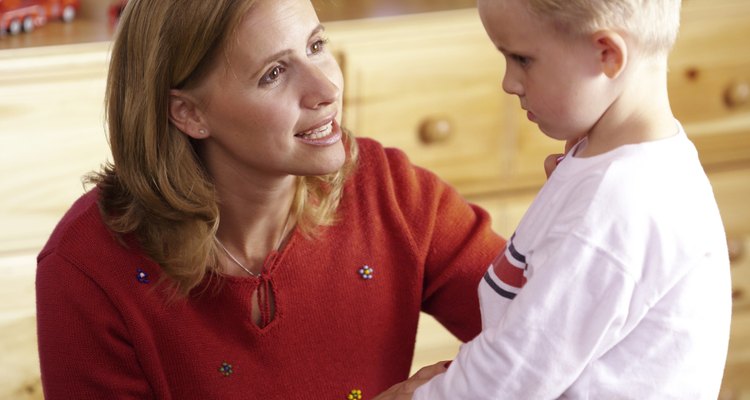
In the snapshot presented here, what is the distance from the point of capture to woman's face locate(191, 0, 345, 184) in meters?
1.33

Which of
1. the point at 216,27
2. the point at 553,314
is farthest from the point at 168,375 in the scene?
the point at 553,314

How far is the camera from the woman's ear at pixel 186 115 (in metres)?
1.39

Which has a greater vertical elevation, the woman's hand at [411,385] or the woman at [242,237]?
the woman at [242,237]

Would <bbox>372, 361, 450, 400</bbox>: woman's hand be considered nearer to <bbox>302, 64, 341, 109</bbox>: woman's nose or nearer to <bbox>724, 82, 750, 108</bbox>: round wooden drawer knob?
<bbox>302, 64, 341, 109</bbox>: woman's nose

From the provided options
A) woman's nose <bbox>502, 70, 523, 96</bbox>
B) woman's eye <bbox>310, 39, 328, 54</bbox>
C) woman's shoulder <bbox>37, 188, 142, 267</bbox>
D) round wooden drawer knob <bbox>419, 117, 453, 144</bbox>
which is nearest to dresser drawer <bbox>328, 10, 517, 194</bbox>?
round wooden drawer knob <bbox>419, 117, 453, 144</bbox>

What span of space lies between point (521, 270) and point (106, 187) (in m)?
0.59

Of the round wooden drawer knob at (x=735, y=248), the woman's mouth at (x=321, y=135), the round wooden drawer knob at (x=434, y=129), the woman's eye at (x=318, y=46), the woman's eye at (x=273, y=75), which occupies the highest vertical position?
the woman's eye at (x=318, y=46)

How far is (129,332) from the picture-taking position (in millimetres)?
1394

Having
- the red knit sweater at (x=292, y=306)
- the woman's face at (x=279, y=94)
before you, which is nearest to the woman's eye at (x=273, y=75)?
the woman's face at (x=279, y=94)

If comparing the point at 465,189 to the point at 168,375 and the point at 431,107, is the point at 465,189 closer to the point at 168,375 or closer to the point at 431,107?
the point at 431,107

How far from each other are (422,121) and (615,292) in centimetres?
120

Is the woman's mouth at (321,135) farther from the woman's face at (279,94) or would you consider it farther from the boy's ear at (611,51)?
the boy's ear at (611,51)

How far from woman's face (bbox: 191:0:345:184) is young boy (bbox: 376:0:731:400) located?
1.11 ft

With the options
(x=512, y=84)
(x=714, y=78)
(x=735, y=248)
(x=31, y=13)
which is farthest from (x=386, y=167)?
(x=735, y=248)
